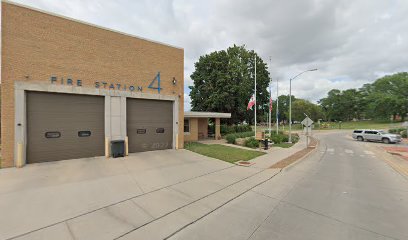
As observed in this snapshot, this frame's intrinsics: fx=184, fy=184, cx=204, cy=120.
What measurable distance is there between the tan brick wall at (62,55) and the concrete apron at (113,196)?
462cm

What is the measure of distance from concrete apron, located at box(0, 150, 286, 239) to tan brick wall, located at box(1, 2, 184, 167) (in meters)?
4.62

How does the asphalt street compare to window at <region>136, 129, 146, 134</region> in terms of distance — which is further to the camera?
window at <region>136, 129, 146, 134</region>

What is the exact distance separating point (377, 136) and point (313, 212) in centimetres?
2893

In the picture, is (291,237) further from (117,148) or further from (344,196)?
(117,148)

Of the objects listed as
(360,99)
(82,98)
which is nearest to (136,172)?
(82,98)

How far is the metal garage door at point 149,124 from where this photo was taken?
1322 centimetres

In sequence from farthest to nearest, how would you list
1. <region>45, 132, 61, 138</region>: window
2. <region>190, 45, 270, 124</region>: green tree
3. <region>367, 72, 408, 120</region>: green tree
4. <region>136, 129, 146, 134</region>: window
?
1. <region>367, 72, 408, 120</region>: green tree
2. <region>190, 45, 270, 124</region>: green tree
3. <region>136, 129, 146, 134</region>: window
4. <region>45, 132, 61, 138</region>: window

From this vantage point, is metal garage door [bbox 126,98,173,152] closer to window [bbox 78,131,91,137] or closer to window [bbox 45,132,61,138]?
window [bbox 78,131,91,137]

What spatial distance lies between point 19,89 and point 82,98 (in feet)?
9.03

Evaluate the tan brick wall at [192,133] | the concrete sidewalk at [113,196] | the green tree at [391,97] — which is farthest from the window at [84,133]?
the green tree at [391,97]

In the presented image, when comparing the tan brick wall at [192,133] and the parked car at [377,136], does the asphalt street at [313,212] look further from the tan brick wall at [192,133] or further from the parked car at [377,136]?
the parked car at [377,136]

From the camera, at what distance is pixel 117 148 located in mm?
11633

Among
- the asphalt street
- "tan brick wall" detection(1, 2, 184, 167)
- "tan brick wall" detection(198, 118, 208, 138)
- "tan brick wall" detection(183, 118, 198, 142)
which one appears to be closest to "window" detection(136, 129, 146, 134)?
"tan brick wall" detection(1, 2, 184, 167)

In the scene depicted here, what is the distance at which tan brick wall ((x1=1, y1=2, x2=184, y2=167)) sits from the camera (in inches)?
365
